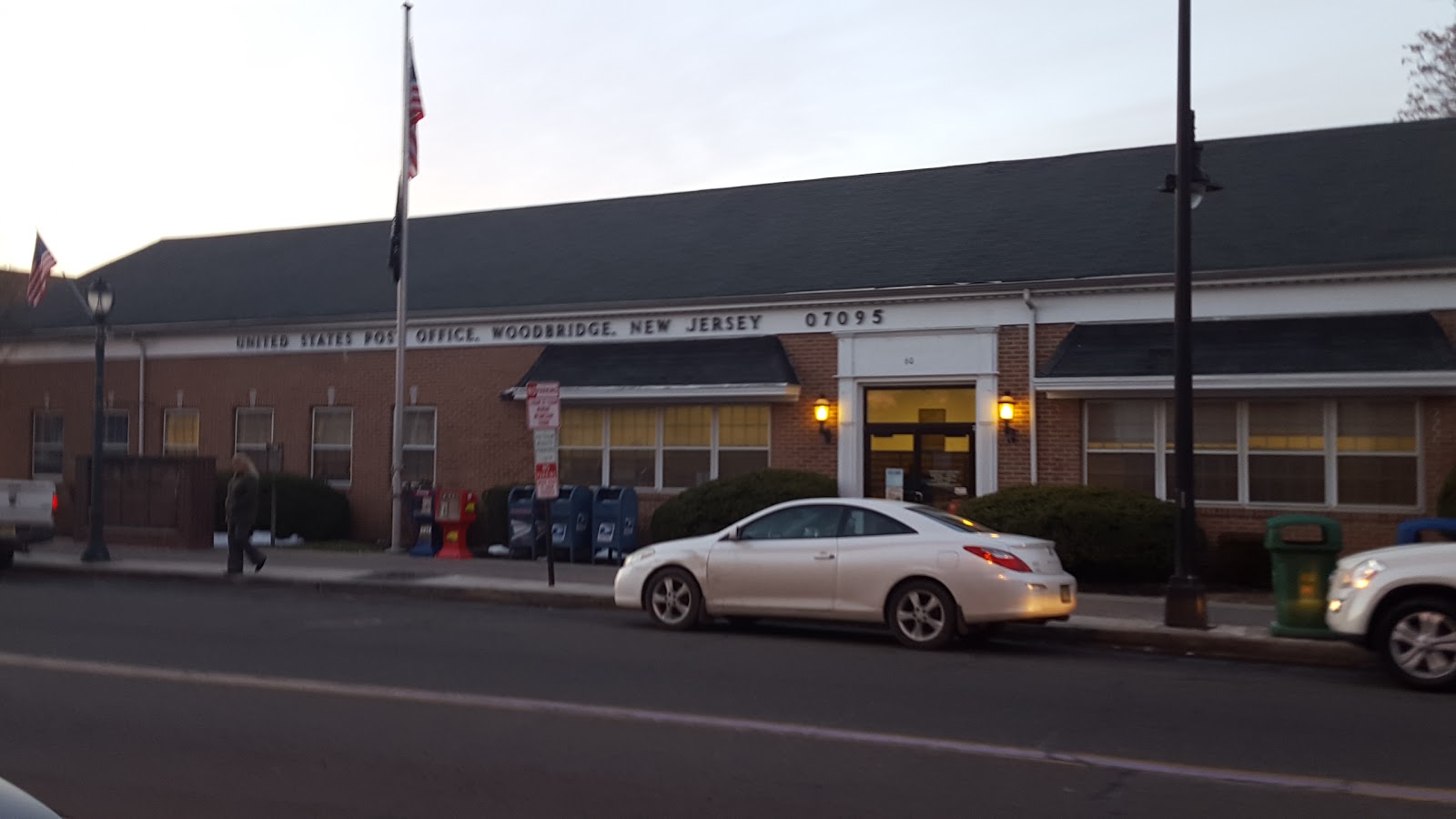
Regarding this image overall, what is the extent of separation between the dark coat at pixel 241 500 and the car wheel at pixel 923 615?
10138mm

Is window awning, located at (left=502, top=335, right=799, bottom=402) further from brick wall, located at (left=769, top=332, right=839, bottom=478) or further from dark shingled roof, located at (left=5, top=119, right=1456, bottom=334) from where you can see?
dark shingled roof, located at (left=5, top=119, right=1456, bottom=334)

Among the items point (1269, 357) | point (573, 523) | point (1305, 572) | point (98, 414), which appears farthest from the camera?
point (573, 523)

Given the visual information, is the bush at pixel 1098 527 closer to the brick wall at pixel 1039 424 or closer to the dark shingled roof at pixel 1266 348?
the brick wall at pixel 1039 424

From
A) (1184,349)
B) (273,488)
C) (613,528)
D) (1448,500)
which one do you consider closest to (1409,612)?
(1184,349)

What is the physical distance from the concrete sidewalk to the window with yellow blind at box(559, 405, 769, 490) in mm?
2462

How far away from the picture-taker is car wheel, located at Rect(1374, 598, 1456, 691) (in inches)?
387

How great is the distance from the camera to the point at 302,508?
23203mm

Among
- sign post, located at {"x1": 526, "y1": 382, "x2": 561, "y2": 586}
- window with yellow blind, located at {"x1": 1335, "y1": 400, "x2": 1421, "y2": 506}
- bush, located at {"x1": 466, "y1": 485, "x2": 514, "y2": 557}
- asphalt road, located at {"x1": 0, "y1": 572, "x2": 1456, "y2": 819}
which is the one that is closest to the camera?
asphalt road, located at {"x1": 0, "y1": 572, "x2": 1456, "y2": 819}

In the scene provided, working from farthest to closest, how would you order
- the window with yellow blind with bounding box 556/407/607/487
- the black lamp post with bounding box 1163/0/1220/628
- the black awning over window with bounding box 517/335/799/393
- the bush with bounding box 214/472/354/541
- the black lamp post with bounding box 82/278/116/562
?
the bush with bounding box 214/472/354/541 < the window with yellow blind with bounding box 556/407/607/487 < the black awning over window with bounding box 517/335/799/393 < the black lamp post with bounding box 82/278/116/562 < the black lamp post with bounding box 1163/0/1220/628

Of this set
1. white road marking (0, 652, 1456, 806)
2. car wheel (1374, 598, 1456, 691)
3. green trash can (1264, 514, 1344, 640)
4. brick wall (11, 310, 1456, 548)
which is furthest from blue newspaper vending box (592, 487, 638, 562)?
car wheel (1374, 598, 1456, 691)

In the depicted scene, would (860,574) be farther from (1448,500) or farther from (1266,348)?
(1448,500)

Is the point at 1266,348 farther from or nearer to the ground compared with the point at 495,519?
farther from the ground

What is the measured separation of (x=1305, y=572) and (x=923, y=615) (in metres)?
3.53

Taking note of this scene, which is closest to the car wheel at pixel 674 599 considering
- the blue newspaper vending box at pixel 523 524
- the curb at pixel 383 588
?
the curb at pixel 383 588
